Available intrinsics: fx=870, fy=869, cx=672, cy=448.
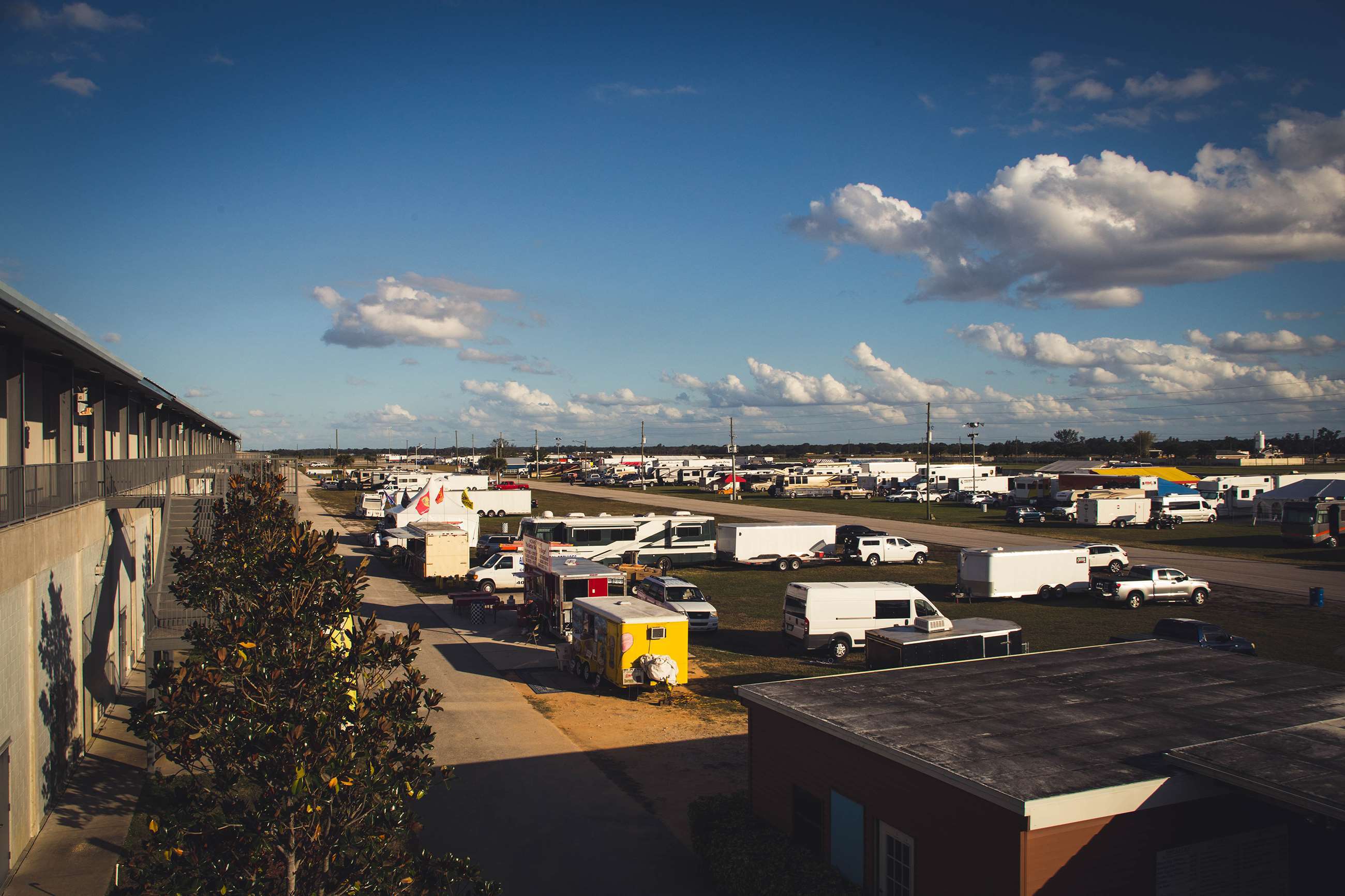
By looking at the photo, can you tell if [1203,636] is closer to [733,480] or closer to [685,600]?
[685,600]

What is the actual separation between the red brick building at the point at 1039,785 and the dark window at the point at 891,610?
11.2 meters

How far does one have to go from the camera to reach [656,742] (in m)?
18.0

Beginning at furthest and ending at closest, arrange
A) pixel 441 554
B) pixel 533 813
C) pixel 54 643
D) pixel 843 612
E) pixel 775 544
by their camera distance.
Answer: pixel 775 544 → pixel 441 554 → pixel 843 612 → pixel 54 643 → pixel 533 813

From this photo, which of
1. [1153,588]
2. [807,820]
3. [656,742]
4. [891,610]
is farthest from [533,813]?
[1153,588]

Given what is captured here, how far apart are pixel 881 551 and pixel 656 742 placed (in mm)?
26410

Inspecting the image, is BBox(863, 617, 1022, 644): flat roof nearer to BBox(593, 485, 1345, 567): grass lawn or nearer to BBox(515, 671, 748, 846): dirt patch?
BBox(515, 671, 748, 846): dirt patch

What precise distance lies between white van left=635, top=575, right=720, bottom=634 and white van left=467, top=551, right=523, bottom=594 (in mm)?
8544

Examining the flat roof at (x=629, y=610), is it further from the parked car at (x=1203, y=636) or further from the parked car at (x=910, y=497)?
the parked car at (x=910, y=497)

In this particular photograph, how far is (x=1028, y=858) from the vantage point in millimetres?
8773

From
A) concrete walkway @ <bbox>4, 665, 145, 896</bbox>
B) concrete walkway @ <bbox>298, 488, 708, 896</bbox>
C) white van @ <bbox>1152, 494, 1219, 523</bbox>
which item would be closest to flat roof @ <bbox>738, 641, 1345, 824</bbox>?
concrete walkway @ <bbox>298, 488, 708, 896</bbox>

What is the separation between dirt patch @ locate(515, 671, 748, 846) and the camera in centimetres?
1536

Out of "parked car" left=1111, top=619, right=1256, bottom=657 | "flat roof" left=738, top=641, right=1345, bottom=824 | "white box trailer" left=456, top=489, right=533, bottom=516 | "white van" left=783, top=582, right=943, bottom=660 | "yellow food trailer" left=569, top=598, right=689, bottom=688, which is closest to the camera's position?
"flat roof" left=738, top=641, right=1345, bottom=824

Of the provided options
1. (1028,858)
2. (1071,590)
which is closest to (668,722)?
(1028,858)

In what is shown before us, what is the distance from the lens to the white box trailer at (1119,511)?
58.5m
